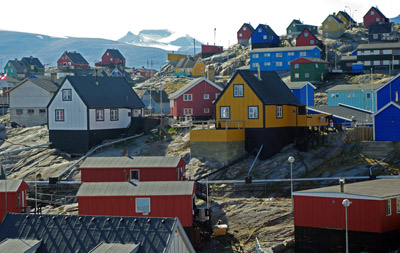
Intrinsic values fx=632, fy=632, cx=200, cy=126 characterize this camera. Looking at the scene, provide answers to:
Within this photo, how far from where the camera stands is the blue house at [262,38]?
4716 inches

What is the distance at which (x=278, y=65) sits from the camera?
4240 inches

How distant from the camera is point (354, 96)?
81.8 metres

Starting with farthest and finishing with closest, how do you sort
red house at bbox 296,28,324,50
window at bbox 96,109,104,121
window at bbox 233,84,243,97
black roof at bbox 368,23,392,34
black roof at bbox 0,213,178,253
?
black roof at bbox 368,23,392,34 → red house at bbox 296,28,324,50 → window at bbox 96,109,104,121 → window at bbox 233,84,243,97 → black roof at bbox 0,213,178,253

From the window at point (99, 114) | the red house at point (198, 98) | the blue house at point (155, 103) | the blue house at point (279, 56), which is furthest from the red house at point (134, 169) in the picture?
the blue house at point (279, 56)

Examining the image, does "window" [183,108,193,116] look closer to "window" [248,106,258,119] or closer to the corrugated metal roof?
"window" [248,106,258,119]

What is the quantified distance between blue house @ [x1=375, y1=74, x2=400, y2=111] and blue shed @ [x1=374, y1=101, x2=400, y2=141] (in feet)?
34.3

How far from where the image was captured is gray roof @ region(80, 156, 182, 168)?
5122 centimetres

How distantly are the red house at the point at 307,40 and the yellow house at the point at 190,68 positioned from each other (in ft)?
63.5

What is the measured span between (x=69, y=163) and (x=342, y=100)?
37794 millimetres

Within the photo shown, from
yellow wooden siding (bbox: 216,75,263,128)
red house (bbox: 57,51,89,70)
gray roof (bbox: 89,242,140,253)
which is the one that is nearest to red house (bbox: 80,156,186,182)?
yellow wooden siding (bbox: 216,75,263,128)

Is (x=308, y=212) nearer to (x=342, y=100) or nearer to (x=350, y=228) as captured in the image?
(x=350, y=228)

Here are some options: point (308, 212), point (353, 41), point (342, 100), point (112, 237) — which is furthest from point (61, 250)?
point (353, 41)

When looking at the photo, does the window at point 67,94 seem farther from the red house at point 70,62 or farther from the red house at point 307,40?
the red house at point 70,62

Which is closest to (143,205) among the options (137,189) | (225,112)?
(137,189)
